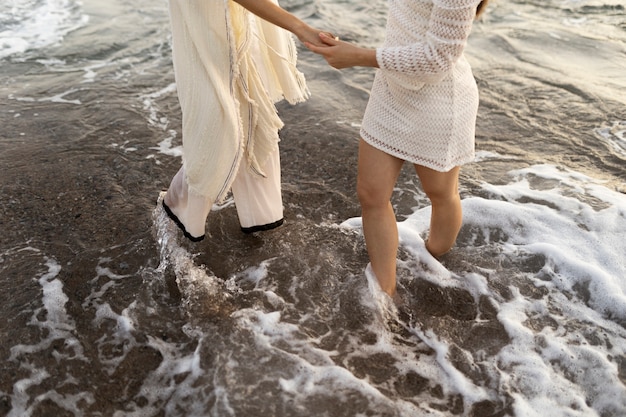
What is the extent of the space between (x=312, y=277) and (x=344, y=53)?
1.25 meters

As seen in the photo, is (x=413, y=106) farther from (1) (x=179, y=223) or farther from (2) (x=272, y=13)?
(1) (x=179, y=223)

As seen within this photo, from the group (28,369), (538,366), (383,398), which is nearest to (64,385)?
(28,369)

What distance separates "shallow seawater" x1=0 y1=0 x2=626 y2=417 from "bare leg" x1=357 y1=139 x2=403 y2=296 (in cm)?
13

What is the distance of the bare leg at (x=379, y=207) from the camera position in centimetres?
268

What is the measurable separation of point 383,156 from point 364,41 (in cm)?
442

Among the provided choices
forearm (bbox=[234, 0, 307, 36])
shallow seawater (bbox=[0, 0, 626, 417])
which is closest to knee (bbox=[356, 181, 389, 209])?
shallow seawater (bbox=[0, 0, 626, 417])

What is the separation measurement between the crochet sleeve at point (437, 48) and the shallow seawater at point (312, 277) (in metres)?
1.14

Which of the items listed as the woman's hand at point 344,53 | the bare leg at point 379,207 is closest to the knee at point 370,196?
the bare leg at point 379,207

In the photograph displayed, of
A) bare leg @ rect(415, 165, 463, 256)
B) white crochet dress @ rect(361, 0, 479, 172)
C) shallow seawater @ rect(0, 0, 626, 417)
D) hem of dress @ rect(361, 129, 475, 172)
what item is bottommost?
shallow seawater @ rect(0, 0, 626, 417)

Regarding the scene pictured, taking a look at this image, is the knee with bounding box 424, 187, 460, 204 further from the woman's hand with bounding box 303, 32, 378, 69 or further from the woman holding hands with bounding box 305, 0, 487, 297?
the woman's hand with bounding box 303, 32, 378, 69

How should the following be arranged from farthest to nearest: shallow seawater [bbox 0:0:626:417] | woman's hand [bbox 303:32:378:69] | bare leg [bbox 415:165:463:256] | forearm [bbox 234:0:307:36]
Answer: bare leg [bbox 415:165:463:256], forearm [bbox 234:0:307:36], shallow seawater [bbox 0:0:626:417], woman's hand [bbox 303:32:378:69]

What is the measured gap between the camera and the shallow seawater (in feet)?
8.31

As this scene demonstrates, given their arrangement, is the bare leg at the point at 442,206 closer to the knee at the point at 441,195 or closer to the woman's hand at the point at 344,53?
the knee at the point at 441,195

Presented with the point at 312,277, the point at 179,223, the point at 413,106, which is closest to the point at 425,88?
the point at 413,106
